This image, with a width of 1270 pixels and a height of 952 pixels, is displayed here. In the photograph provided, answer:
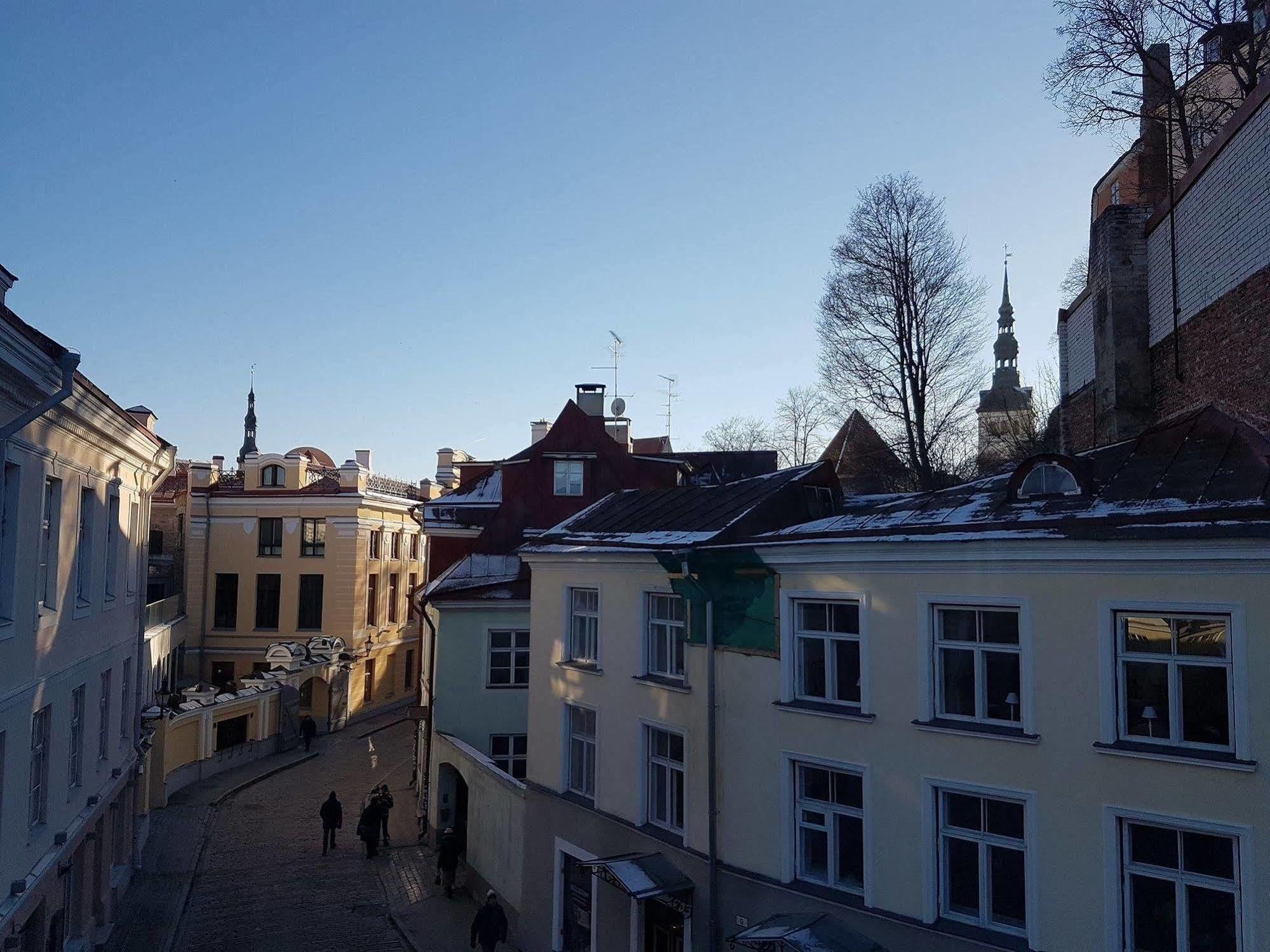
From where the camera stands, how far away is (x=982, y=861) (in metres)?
10.7

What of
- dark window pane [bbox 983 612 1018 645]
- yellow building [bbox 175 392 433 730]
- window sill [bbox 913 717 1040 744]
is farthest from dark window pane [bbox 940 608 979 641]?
yellow building [bbox 175 392 433 730]

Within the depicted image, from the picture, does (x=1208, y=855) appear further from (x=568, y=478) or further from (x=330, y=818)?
(x=568, y=478)

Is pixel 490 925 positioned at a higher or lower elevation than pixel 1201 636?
lower

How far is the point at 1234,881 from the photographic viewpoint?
29.4 feet

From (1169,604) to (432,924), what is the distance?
48.1 ft

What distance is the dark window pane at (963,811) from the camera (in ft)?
35.6

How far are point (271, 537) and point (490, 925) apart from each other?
2967 cm

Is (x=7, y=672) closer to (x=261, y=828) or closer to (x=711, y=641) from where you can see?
(x=711, y=641)

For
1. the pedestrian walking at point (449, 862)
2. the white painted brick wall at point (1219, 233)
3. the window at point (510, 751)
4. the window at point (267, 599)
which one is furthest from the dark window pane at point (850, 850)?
the window at point (267, 599)

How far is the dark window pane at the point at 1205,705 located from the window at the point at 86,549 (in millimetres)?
14468

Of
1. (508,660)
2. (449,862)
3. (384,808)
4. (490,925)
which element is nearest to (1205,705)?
A: (490,925)

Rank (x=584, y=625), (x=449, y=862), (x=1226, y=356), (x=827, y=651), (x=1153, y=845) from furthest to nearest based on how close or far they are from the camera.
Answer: (x=449, y=862), (x=584, y=625), (x=1226, y=356), (x=827, y=651), (x=1153, y=845)

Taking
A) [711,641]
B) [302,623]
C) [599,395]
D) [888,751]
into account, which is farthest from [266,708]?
[888,751]

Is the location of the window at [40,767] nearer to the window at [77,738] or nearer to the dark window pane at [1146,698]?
the window at [77,738]
